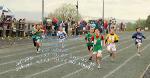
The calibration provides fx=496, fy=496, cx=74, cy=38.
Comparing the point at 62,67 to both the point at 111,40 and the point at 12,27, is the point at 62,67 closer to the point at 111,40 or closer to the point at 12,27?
the point at 111,40

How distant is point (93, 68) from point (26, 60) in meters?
4.46

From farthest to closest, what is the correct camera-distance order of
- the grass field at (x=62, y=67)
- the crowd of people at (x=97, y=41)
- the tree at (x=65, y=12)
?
the tree at (x=65, y=12)
the crowd of people at (x=97, y=41)
the grass field at (x=62, y=67)

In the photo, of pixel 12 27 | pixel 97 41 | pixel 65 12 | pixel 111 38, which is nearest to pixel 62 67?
pixel 97 41

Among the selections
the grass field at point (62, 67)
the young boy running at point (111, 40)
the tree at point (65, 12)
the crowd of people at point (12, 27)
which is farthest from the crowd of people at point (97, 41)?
the tree at point (65, 12)

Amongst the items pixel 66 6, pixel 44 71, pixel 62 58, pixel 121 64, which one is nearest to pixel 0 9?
pixel 62 58

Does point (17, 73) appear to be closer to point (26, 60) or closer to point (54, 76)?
point (54, 76)

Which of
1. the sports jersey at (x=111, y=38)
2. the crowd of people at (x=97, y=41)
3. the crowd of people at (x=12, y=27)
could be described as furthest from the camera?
the crowd of people at (x=12, y=27)

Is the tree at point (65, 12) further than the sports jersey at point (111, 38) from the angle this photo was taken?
Yes

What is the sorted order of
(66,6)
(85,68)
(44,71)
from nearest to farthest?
1. (44,71)
2. (85,68)
3. (66,6)

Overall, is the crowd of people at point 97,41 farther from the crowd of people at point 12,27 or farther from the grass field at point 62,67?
Answer: the crowd of people at point 12,27

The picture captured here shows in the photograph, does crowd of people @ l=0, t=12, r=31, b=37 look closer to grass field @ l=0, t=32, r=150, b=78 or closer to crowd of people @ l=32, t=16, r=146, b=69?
crowd of people @ l=32, t=16, r=146, b=69

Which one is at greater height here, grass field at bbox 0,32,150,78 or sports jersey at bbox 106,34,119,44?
sports jersey at bbox 106,34,119,44

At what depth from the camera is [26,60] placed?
2503 cm

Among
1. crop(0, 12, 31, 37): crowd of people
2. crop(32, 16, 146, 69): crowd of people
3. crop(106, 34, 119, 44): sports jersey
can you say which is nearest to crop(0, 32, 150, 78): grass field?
crop(32, 16, 146, 69): crowd of people
